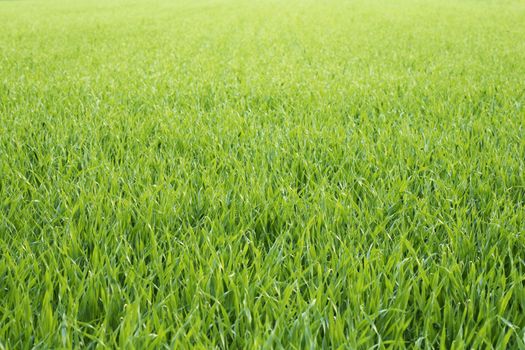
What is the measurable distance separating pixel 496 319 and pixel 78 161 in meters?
1.81

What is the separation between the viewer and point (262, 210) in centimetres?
182

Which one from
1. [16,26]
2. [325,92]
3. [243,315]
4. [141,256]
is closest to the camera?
[243,315]

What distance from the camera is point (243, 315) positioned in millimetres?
1183

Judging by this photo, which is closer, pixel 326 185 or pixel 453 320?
pixel 453 320

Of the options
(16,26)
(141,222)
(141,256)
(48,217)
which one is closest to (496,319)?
(141,256)

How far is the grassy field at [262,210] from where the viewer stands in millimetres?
1175

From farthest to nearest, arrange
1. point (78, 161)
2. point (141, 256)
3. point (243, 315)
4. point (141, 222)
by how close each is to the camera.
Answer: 1. point (78, 161)
2. point (141, 222)
3. point (141, 256)
4. point (243, 315)

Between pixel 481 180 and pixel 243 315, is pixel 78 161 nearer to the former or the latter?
pixel 243 315

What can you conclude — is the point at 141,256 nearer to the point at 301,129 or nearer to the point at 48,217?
the point at 48,217

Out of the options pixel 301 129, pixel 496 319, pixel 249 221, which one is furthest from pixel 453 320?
pixel 301 129

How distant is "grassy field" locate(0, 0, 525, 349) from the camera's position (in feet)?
3.85

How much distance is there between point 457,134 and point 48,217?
2004mm

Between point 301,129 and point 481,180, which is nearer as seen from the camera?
point 481,180

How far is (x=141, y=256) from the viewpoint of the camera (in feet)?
4.94
